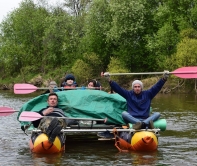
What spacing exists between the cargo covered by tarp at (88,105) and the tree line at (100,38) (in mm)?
23614

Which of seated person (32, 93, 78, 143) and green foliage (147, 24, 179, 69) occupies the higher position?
green foliage (147, 24, 179, 69)

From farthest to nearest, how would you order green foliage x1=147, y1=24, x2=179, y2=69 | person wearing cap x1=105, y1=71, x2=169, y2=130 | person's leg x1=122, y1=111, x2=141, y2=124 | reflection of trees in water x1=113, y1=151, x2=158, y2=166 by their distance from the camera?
green foliage x1=147, y1=24, x2=179, y2=69, person wearing cap x1=105, y1=71, x2=169, y2=130, person's leg x1=122, y1=111, x2=141, y2=124, reflection of trees in water x1=113, y1=151, x2=158, y2=166

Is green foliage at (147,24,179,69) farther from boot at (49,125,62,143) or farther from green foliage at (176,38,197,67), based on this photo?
boot at (49,125,62,143)

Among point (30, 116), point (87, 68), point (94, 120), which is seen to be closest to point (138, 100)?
point (94, 120)

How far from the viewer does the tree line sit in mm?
38219

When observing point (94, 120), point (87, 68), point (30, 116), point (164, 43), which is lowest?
point (94, 120)

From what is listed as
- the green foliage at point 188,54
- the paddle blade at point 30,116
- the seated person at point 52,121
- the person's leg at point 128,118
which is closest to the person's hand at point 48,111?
the seated person at point 52,121

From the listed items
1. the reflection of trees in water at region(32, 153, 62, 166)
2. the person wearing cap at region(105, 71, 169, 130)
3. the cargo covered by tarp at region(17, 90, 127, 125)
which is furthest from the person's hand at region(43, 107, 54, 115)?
the person wearing cap at region(105, 71, 169, 130)

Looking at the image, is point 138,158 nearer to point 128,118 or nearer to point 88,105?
point 128,118

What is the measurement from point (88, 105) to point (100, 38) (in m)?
35.3

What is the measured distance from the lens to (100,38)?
45.3 metres

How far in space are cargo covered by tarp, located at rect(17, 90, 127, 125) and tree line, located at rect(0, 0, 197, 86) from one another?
77.5 ft

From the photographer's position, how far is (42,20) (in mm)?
52781

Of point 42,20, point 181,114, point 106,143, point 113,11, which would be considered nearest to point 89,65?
point 113,11
